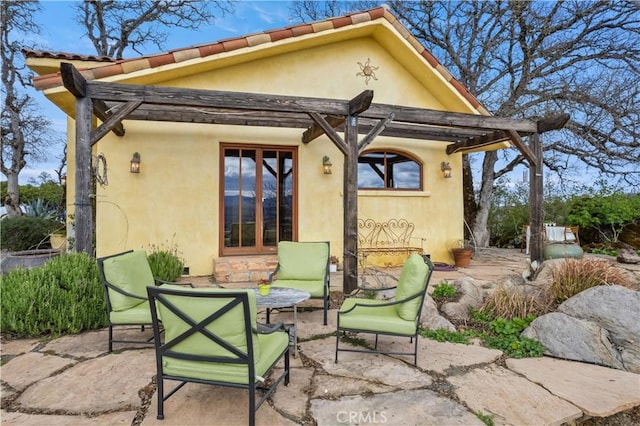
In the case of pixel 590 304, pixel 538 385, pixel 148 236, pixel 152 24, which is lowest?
pixel 538 385

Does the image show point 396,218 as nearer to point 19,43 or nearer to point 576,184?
point 576,184

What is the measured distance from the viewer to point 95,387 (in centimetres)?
287

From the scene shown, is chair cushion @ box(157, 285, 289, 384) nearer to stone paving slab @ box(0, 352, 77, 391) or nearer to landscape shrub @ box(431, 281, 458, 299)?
stone paving slab @ box(0, 352, 77, 391)

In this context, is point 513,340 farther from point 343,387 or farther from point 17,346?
point 17,346

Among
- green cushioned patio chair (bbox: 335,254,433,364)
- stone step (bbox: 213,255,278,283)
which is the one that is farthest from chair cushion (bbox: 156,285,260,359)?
stone step (bbox: 213,255,278,283)

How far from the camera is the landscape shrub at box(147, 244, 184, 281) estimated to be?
232 inches

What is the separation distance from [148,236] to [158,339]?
16.1 feet

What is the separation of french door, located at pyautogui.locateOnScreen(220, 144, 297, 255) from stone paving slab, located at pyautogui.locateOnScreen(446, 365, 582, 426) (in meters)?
5.21

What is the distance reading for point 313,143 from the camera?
7.87 meters

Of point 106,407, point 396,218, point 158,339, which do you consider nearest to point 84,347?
point 106,407

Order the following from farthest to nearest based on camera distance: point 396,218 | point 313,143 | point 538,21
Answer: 1. point 538,21
2. point 396,218
3. point 313,143

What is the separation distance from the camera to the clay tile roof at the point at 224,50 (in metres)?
5.67

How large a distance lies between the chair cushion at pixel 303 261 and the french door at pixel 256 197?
7.90ft

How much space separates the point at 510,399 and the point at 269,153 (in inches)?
243
